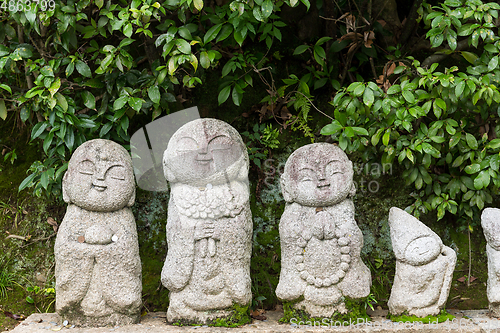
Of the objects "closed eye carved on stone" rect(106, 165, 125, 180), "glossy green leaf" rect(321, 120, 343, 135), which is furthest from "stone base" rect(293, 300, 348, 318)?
"closed eye carved on stone" rect(106, 165, 125, 180)

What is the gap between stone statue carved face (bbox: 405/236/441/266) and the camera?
366cm

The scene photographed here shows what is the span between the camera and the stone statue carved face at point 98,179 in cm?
367

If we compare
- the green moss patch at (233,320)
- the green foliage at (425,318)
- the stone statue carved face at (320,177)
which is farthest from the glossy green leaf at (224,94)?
the green foliage at (425,318)

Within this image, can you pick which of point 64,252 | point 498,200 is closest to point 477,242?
point 498,200

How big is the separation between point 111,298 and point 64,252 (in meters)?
0.49

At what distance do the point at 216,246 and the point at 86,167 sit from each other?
3.81ft

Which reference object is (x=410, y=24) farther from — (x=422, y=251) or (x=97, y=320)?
(x=97, y=320)

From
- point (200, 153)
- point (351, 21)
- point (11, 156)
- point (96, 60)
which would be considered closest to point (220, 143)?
point (200, 153)

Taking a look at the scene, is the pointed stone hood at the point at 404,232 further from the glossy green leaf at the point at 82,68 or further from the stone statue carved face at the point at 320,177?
the glossy green leaf at the point at 82,68

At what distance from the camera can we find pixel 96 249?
3654mm

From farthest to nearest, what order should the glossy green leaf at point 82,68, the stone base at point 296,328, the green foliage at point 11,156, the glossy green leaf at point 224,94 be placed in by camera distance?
the green foliage at point 11,156 → the glossy green leaf at point 224,94 → the glossy green leaf at point 82,68 → the stone base at point 296,328

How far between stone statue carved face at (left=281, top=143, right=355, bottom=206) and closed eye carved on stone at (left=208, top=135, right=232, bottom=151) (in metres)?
0.53

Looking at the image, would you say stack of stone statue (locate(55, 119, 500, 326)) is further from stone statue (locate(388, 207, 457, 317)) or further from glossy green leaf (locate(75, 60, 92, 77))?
glossy green leaf (locate(75, 60, 92, 77))

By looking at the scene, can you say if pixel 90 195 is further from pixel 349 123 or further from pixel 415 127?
pixel 415 127
